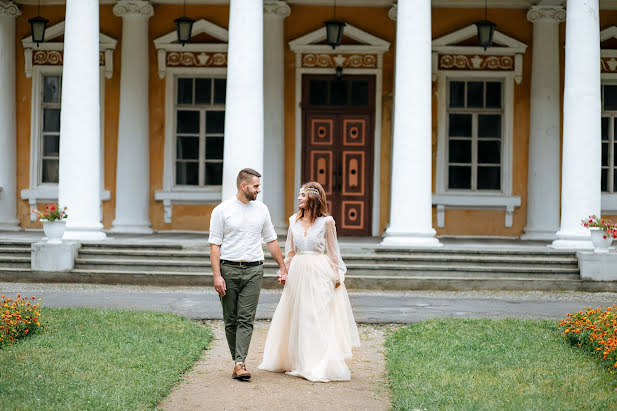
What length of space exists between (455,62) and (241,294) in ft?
37.7

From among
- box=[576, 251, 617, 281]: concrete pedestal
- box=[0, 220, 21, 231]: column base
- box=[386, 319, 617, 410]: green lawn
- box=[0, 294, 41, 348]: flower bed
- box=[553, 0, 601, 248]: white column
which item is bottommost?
box=[386, 319, 617, 410]: green lawn

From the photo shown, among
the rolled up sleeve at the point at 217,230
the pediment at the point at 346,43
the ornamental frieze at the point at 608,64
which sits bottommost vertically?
the rolled up sleeve at the point at 217,230

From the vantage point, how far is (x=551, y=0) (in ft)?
54.8

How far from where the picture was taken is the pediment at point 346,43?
17281mm

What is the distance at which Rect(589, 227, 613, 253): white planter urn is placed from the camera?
12909 millimetres

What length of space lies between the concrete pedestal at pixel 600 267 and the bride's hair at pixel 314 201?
690 centimetres

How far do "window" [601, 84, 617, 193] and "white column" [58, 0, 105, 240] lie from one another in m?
9.97

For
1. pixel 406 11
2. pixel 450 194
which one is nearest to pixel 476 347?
pixel 406 11

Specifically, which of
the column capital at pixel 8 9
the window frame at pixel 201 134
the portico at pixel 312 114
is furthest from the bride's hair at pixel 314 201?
the column capital at pixel 8 9

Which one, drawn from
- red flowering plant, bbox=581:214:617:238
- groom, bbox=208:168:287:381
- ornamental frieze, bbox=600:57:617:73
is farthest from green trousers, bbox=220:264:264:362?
ornamental frieze, bbox=600:57:617:73

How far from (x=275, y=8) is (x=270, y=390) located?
11538mm

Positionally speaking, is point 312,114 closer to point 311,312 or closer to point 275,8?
point 275,8

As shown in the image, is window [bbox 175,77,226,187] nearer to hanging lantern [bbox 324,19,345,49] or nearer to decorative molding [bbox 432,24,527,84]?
hanging lantern [bbox 324,19,345,49]

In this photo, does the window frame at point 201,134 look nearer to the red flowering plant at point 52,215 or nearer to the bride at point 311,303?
the red flowering plant at point 52,215
